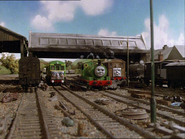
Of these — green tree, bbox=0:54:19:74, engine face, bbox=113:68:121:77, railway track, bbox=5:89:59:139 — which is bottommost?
railway track, bbox=5:89:59:139

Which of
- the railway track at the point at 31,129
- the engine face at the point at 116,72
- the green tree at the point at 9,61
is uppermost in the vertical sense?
the green tree at the point at 9,61

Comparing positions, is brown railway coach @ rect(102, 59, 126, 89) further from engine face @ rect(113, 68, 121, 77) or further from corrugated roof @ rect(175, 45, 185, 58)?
corrugated roof @ rect(175, 45, 185, 58)

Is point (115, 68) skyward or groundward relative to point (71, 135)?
skyward

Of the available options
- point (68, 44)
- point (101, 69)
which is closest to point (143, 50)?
point (68, 44)

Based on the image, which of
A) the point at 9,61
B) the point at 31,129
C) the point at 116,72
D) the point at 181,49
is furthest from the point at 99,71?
the point at 9,61

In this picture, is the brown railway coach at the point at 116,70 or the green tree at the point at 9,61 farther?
the green tree at the point at 9,61

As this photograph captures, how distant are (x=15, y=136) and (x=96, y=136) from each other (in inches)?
94.4

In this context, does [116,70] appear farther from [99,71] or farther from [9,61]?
[9,61]

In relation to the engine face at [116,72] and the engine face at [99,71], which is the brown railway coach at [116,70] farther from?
the engine face at [99,71]

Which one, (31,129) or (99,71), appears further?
(99,71)

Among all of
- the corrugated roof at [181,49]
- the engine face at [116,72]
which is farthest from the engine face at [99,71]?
the corrugated roof at [181,49]

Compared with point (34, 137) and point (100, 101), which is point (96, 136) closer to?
point (34, 137)

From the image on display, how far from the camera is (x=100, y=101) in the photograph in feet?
37.4

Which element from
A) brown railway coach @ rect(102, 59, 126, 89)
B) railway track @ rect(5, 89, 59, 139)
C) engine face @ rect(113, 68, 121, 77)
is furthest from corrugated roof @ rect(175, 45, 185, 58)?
railway track @ rect(5, 89, 59, 139)
